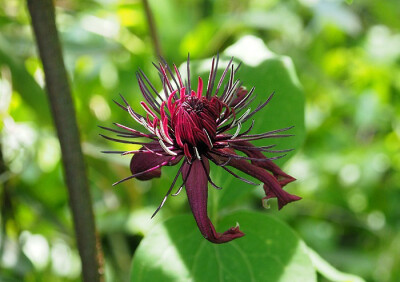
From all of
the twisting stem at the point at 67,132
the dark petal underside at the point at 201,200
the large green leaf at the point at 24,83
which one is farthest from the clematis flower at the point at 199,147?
the large green leaf at the point at 24,83

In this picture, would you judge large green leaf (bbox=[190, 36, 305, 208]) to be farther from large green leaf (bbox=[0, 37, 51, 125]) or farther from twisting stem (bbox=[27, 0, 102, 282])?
large green leaf (bbox=[0, 37, 51, 125])

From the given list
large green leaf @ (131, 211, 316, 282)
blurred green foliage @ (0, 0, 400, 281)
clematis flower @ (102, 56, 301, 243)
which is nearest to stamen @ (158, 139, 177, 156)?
clematis flower @ (102, 56, 301, 243)

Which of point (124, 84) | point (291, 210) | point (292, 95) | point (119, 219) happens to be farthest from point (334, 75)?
point (292, 95)

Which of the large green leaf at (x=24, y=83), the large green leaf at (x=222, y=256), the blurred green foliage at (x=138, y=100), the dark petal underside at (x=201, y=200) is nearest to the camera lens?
the dark petal underside at (x=201, y=200)

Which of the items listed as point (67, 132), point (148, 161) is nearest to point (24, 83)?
point (67, 132)

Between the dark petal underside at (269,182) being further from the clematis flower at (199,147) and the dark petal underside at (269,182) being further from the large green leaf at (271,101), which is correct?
the large green leaf at (271,101)

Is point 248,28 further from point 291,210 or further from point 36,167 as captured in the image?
point 36,167
